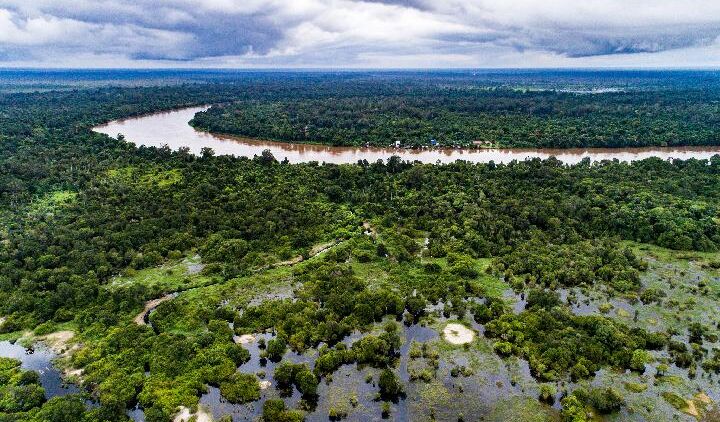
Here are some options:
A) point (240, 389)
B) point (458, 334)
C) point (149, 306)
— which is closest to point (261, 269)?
point (149, 306)

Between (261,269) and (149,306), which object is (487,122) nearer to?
(261,269)

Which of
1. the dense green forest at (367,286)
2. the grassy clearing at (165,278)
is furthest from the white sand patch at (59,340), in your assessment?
the grassy clearing at (165,278)

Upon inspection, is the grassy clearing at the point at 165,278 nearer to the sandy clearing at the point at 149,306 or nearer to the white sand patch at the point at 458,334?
the sandy clearing at the point at 149,306

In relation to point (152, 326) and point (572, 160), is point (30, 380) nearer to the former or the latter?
point (152, 326)

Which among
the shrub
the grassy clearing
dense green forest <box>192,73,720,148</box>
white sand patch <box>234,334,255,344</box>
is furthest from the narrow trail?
dense green forest <box>192,73,720,148</box>

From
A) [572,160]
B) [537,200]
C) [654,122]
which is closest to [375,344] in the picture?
[537,200]

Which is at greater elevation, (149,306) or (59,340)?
(149,306)

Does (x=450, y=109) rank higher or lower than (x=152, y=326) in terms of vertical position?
higher
